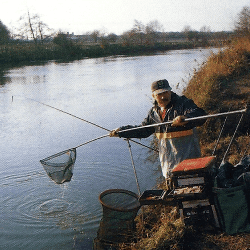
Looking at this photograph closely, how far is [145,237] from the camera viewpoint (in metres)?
4.29

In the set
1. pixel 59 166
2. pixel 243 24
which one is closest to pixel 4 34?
pixel 243 24

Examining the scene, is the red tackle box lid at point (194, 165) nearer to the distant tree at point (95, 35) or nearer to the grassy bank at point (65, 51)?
the grassy bank at point (65, 51)

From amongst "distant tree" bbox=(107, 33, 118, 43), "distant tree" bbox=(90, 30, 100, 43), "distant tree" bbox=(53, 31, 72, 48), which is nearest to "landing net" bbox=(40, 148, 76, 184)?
"distant tree" bbox=(53, 31, 72, 48)

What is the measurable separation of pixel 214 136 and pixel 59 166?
11.3ft

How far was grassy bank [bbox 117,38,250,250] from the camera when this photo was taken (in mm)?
3588

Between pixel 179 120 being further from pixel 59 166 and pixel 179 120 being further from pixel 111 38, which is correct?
pixel 111 38

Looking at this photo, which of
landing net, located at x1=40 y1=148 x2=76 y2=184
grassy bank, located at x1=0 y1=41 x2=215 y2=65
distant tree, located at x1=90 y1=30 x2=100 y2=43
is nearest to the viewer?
landing net, located at x1=40 y1=148 x2=76 y2=184

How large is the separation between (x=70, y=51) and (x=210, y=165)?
3949 centimetres

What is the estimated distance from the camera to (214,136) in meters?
7.46

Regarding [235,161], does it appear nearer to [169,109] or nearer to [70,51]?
[169,109]

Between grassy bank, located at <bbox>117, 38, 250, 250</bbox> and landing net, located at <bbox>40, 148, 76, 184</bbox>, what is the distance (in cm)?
114

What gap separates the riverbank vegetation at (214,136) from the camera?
3.59m

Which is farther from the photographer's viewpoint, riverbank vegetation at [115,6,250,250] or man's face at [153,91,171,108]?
man's face at [153,91,171,108]

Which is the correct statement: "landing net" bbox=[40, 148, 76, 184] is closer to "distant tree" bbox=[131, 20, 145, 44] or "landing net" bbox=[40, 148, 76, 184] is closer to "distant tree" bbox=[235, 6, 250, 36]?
"distant tree" bbox=[235, 6, 250, 36]
